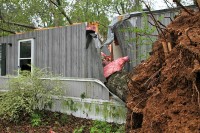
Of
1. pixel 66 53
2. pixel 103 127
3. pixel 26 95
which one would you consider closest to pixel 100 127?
pixel 103 127

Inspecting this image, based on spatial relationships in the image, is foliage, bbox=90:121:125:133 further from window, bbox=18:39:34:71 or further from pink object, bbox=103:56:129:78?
window, bbox=18:39:34:71

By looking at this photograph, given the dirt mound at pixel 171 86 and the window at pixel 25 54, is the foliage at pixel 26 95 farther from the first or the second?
the dirt mound at pixel 171 86

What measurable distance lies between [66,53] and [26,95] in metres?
2.00

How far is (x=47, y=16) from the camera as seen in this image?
21.7 meters

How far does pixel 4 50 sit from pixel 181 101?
1184 centimetres

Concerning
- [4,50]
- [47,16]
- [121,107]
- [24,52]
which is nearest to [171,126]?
[121,107]

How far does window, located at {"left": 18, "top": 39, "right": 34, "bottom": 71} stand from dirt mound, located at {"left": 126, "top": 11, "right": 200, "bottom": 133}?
338 inches

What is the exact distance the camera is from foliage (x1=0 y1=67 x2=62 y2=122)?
938 centimetres

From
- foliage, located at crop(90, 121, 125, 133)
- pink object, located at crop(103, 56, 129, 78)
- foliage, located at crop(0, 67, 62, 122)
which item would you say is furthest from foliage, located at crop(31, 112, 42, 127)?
pink object, located at crop(103, 56, 129, 78)

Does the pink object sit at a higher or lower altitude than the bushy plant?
higher

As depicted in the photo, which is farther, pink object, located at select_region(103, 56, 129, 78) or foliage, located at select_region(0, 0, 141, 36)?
foliage, located at select_region(0, 0, 141, 36)

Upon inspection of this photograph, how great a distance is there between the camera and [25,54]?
41.3ft

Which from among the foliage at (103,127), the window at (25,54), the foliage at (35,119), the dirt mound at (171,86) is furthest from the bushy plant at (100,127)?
the window at (25,54)

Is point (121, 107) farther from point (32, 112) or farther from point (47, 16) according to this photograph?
point (47, 16)
